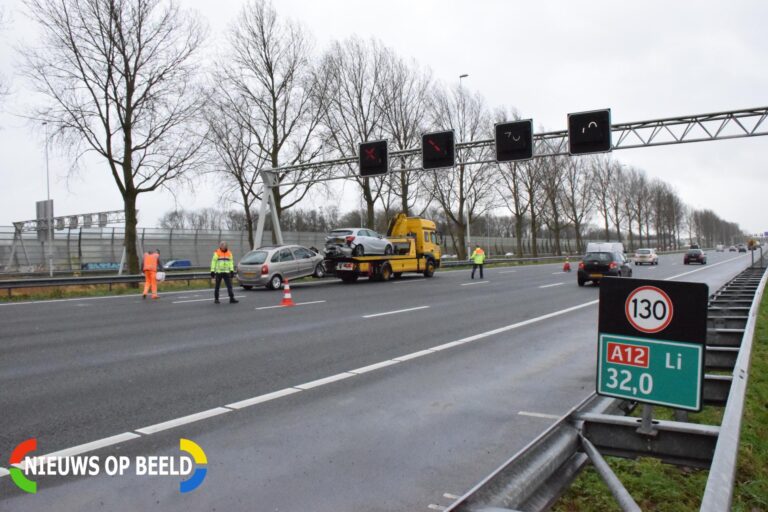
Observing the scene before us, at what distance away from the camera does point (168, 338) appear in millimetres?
9688

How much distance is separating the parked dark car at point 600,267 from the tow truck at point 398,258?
8979mm

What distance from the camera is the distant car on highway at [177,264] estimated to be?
115ft

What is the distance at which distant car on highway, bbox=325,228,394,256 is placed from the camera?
24.4 m

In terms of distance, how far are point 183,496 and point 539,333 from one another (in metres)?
7.86

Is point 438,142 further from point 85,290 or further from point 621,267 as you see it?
point 85,290

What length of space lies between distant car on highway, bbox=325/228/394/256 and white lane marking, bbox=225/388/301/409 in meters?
18.2

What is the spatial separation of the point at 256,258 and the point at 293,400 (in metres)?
16.3

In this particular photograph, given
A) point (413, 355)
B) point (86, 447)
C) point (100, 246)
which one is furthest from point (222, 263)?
point (100, 246)

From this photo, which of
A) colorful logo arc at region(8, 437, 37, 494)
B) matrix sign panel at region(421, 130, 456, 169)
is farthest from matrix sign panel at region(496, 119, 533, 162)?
colorful logo arc at region(8, 437, 37, 494)

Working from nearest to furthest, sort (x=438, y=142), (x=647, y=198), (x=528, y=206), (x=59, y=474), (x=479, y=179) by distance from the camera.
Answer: (x=59, y=474) < (x=438, y=142) < (x=479, y=179) < (x=528, y=206) < (x=647, y=198)

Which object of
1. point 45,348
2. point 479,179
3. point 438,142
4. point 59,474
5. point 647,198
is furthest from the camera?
point 647,198

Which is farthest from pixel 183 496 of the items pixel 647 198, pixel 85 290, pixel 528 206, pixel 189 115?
pixel 647 198

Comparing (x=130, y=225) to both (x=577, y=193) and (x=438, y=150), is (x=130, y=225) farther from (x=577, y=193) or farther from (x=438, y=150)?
(x=577, y=193)

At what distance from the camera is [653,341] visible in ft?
10.9
